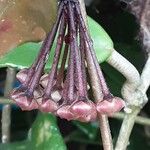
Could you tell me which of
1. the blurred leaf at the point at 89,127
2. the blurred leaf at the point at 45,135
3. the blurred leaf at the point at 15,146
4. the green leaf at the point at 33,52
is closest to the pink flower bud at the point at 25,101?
the green leaf at the point at 33,52

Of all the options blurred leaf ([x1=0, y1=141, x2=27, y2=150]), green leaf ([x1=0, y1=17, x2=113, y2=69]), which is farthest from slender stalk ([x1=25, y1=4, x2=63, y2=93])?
blurred leaf ([x1=0, y1=141, x2=27, y2=150])

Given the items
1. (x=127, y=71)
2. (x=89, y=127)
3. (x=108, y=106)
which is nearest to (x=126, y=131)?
(x=127, y=71)

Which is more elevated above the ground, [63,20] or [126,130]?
[63,20]

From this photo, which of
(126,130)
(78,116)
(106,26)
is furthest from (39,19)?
(106,26)

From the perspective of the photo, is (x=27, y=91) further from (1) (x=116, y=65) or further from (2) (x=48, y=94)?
(1) (x=116, y=65)

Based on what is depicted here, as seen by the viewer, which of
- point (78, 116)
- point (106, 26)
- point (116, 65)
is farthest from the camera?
point (106, 26)

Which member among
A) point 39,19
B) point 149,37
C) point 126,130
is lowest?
point 126,130

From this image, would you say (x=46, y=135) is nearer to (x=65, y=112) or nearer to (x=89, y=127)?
(x=89, y=127)
